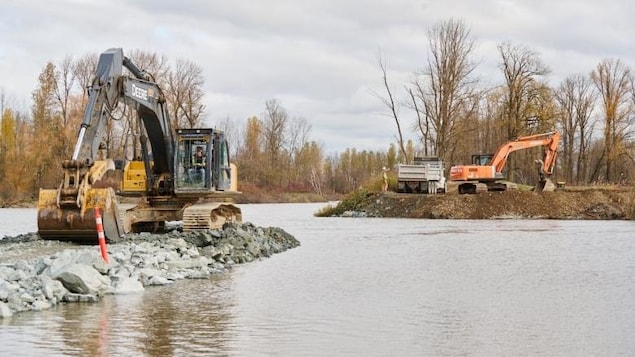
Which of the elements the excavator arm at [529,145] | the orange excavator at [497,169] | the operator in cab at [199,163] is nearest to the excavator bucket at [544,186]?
the orange excavator at [497,169]

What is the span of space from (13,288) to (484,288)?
8134mm

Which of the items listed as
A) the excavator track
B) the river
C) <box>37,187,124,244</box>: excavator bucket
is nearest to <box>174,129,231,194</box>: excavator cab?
the excavator track

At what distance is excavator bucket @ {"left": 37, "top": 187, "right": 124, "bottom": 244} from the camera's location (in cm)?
1795

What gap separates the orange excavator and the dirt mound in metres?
1.58

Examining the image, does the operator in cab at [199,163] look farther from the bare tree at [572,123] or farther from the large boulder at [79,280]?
the bare tree at [572,123]

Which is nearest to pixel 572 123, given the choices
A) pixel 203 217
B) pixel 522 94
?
pixel 522 94

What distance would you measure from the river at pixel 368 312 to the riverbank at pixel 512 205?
862 inches

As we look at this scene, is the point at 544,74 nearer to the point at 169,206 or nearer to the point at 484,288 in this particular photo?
the point at 169,206

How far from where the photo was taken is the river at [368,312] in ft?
30.9

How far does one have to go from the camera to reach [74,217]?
17984 mm

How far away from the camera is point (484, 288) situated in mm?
14727

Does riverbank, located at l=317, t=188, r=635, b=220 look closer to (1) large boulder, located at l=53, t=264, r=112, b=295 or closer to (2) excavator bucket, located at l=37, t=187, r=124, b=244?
(2) excavator bucket, located at l=37, t=187, r=124, b=244

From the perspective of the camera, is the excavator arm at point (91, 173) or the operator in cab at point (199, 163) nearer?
the excavator arm at point (91, 173)

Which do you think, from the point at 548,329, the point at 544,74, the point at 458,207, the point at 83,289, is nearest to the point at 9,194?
the point at 458,207
